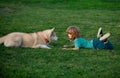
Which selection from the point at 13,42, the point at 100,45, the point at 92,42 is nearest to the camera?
the point at 13,42

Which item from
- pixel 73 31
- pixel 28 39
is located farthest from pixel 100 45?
pixel 28 39

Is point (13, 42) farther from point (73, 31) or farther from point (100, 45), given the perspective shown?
point (100, 45)

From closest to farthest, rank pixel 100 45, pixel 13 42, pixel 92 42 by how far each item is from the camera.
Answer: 1. pixel 13 42
2. pixel 100 45
3. pixel 92 42

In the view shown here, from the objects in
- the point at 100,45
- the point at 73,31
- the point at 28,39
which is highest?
the point at 73,31

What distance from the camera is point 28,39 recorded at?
11305 mm

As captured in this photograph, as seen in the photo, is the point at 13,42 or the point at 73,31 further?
the point at 73,31

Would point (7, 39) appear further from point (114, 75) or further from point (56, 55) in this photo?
point (114, 75)

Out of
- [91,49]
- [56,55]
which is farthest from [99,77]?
[91,49]

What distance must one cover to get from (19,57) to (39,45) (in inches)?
65.8

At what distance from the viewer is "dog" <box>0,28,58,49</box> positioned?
36.1ft

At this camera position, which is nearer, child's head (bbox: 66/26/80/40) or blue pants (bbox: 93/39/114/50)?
blue pants (bbox: 93/39/114/50)

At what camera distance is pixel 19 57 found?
976cm

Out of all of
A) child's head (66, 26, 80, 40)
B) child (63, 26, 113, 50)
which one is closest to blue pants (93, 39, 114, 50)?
child (63, 26, 113, 50)

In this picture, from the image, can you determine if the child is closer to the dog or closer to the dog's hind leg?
the dog
